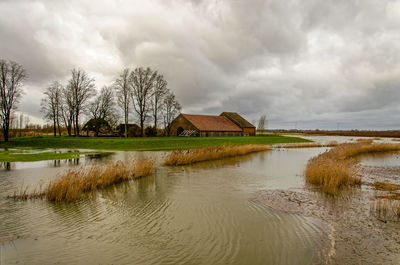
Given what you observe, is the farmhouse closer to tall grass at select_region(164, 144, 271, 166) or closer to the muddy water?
tall grass at select_region(164, 144, 271, 166)

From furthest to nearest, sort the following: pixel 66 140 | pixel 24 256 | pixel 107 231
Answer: pixel 66 140 → pixel 107 231 → pixel 24 256

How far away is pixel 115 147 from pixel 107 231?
2849 centimetres

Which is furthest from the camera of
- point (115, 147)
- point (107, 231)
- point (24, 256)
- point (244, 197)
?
point (115, 147)

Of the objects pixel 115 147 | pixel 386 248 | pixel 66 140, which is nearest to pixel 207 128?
pixel 115 147

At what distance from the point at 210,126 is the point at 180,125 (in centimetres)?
715

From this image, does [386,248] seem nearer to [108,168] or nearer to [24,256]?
[24,256]

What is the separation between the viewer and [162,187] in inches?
455

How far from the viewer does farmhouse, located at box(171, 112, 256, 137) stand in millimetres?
51500

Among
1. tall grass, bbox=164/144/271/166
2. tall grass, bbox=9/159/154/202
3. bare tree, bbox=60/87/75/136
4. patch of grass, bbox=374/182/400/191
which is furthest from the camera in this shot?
bare tree, bbox=60/87/75/136

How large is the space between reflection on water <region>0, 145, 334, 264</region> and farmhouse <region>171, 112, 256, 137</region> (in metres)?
40.8

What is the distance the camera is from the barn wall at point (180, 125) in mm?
51869

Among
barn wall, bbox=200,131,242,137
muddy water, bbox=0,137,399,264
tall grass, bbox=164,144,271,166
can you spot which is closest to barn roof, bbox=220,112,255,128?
barn wall, bbox=200,131,242,137

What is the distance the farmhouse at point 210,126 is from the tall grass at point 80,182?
37.3m

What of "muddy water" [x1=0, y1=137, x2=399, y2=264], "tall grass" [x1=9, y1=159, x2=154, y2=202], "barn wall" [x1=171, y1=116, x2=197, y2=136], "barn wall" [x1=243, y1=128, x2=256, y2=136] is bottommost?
"muddy water" [x1=0, y1=137, x2=399, y2=264]
